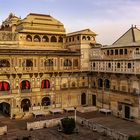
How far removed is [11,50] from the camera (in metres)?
40.1

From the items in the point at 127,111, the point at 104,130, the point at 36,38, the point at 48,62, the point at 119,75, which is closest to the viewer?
A: the point at 104,130

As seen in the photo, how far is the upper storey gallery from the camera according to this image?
45906 millimetres

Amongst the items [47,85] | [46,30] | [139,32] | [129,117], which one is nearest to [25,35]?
[46,30]

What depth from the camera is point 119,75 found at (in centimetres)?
4094

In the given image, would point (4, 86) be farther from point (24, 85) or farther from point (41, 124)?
point (41, 124)

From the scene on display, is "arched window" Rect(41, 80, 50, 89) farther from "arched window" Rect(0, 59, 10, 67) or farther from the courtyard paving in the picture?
"arched window" Rect(0, 59, 10, 67)

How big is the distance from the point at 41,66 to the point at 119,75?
12793 millimetres

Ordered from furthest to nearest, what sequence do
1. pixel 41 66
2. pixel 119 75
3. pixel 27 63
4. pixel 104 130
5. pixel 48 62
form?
pixel 48 62 < pixel 41 66 < pixel 27 63 < pixel 119 75 < pixel 104 130

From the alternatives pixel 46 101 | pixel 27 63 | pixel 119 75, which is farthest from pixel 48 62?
pixel 119 75

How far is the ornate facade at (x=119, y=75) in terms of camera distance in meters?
37.8

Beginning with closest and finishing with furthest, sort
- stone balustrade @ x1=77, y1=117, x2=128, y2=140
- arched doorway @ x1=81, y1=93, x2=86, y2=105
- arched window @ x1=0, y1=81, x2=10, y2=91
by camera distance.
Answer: stone balustrade @ x1=77, y1=117, x2=128, y2=140, arched window @ x1=0, y1=81, x2=10, y2=91, arched doorway @ x1=81, y1=93, x2=86, y2=105

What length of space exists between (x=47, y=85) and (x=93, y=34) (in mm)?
13036

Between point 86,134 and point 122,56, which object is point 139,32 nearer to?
point 122,56

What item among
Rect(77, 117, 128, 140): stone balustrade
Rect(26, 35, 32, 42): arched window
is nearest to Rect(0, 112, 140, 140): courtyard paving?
Rect(77, 117, 128, 140): stone balustrade
